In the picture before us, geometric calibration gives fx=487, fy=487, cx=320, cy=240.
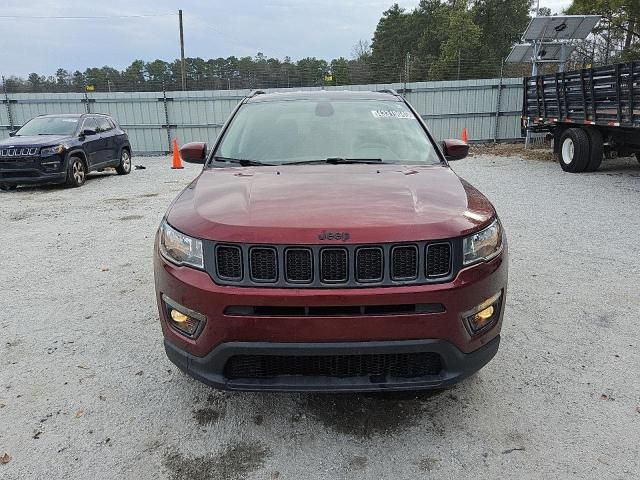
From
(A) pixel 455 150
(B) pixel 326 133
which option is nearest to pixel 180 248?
(B) pixel 326 133

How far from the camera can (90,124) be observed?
39.3ft

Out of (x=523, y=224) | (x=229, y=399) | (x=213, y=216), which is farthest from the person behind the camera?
(x=523, y=224)

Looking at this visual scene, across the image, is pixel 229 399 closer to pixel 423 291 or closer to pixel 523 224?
pixel 423 291

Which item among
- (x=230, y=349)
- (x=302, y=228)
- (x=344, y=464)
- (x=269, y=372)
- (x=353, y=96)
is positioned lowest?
(x=344, y=464)

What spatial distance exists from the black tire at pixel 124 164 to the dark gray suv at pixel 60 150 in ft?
0.21

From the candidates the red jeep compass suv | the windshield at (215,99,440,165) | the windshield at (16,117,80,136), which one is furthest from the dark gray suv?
the red jeep compass suv

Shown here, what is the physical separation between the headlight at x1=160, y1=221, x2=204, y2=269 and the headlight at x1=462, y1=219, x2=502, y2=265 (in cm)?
125

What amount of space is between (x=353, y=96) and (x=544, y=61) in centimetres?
1433

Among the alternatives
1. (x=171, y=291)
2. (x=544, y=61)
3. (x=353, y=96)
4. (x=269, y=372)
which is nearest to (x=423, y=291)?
(x=269, y=372)

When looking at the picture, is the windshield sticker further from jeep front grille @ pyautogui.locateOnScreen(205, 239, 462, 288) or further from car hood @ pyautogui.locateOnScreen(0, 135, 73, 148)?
car hood @ pyautogui.locateOnScreen(0, 135, 73, 148)

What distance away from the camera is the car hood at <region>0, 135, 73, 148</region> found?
33.3ft

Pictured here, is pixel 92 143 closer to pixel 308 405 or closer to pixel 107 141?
pixel 107 141

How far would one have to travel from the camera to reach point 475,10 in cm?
4588

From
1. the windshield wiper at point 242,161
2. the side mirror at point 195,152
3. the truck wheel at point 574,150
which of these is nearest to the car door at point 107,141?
the side mirror at point 195,152
